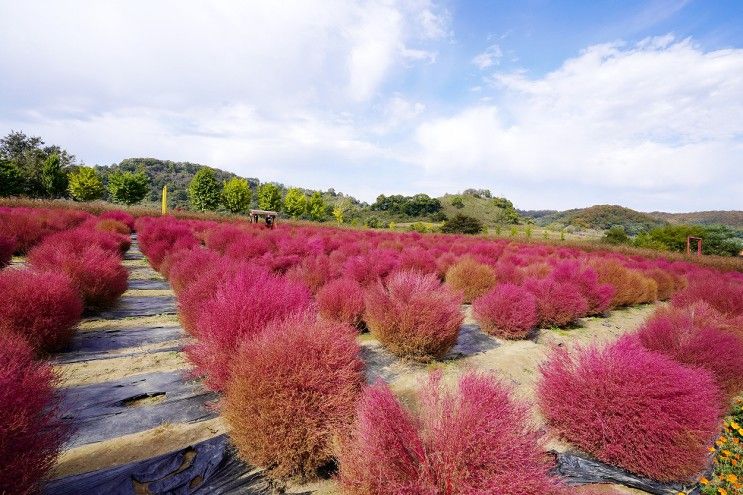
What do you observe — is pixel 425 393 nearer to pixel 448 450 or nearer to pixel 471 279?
pixel 448 450

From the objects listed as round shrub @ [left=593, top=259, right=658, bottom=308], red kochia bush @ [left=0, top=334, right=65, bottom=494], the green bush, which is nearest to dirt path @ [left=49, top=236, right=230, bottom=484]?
red kochia bush @ [left=0, top=334, right=65, bottom=494]

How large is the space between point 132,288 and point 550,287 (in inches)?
313

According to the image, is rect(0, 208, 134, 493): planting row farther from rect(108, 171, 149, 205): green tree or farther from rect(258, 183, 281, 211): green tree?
rect(258, 183, 281, 211): green tree

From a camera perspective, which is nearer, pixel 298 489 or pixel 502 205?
pixel 298 489

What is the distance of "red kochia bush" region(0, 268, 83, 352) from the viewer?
3078mm

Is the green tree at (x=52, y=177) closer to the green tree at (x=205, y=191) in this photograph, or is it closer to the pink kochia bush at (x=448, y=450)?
the green tree at (x=205, y=191)

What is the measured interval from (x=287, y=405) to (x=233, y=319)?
0.99m

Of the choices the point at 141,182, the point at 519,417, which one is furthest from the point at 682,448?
the point at 141,182

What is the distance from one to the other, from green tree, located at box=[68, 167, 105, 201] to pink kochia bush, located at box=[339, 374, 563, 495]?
46.1 m

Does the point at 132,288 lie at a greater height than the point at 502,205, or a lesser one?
lesser

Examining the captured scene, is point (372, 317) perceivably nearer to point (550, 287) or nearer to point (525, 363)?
point (525, 363)

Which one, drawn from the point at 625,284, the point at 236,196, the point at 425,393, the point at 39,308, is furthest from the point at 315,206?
the point at 425,393

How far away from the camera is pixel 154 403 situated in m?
2.88

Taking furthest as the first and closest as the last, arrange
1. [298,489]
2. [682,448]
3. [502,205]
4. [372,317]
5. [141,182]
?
[502,205], [141,182], [372,317], [682,448], [298,489]
